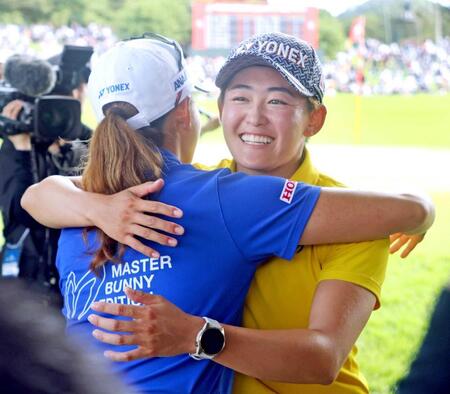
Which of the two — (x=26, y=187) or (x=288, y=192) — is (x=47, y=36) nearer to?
(x=26, y=187)

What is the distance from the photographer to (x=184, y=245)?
1.25 meters

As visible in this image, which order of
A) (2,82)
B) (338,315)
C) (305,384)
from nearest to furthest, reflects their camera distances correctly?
1. (338,315)
2. (305,384)
3. (2,82)

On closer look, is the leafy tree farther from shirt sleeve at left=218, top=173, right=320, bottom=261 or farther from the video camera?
shirt sleeve at left=218, top=173, right=320, bottom=261

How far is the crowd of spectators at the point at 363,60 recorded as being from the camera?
7.90 meters

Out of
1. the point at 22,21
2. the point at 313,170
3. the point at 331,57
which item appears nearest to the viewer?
the point at 313,170

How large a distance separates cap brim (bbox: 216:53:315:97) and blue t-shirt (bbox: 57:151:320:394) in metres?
0.24

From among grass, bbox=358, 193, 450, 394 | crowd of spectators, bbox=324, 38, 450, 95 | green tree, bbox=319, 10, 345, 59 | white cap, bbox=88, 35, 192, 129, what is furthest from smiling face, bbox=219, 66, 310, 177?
crowd of spectators, bbox=324, 38, 450, 95

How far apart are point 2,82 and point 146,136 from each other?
181 centimetres

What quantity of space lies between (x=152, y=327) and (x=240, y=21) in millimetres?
6860

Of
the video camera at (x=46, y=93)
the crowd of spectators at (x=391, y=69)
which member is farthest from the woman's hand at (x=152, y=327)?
the crowd of spectators at (x=391, y=69)

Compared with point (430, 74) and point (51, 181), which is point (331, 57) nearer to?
point (430, 74)

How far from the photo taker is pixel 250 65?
1460 mm

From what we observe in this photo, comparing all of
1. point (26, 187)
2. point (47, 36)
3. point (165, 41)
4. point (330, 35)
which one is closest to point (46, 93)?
point (26, 187)

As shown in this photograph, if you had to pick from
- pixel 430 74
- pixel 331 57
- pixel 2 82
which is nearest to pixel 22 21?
pixel 331 57
